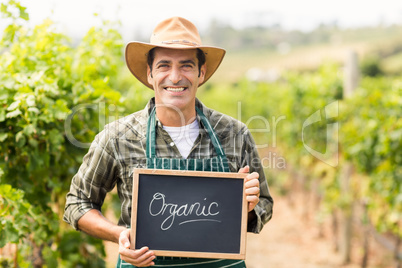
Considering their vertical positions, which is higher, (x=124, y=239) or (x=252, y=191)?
(x=252, y=191)

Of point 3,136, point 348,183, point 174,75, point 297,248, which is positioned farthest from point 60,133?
point 297,248

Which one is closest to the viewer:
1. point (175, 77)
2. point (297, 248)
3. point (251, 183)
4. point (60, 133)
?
point (251, 183)

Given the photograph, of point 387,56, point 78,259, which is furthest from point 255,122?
point 387,56

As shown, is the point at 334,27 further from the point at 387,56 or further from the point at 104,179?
the point at 104,179

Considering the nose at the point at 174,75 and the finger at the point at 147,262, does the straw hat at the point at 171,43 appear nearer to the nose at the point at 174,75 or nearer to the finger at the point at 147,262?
the nose at the point at 174,75

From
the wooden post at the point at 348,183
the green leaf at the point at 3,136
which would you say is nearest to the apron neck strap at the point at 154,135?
the green leaf at the point at 3,136

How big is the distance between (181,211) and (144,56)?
77 centimetres

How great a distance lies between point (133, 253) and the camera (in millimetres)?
1853

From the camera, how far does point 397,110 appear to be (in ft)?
→ 15.9

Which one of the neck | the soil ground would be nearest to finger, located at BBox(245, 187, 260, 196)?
the neck

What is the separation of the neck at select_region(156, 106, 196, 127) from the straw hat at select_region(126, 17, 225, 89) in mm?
283

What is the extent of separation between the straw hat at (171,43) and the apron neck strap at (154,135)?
11.2 inches

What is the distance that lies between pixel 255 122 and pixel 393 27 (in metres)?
71.1

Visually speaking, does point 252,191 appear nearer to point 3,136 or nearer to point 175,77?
point 175,77
